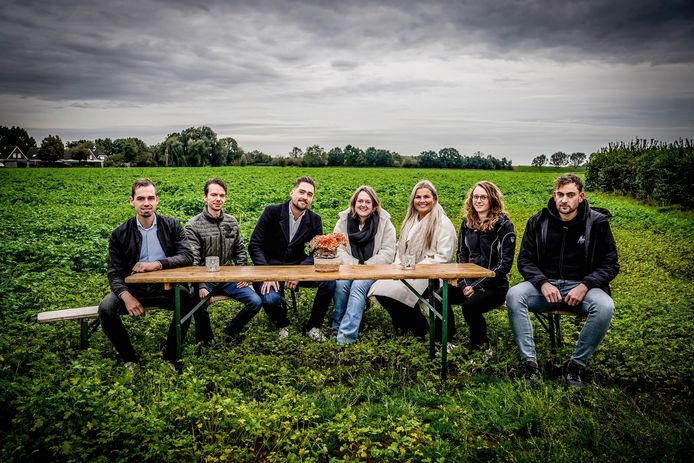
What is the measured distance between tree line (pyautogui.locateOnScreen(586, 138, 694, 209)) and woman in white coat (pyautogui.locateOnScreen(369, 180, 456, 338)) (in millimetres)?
16067

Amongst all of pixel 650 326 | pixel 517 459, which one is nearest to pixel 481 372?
pixel 517 459

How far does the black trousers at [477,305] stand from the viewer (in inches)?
A: 205

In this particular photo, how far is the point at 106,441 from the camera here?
10.6 feet

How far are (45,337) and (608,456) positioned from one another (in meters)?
5.79

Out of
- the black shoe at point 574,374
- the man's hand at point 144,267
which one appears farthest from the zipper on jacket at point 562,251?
the man's hand at point 144,267

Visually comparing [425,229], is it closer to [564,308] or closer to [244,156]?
[564,308]

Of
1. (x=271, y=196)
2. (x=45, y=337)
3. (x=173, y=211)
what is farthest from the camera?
(x=271, y=196)

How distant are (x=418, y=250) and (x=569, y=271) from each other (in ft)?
5.74

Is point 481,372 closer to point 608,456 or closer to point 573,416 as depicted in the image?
point 573,416

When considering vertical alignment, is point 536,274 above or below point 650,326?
above

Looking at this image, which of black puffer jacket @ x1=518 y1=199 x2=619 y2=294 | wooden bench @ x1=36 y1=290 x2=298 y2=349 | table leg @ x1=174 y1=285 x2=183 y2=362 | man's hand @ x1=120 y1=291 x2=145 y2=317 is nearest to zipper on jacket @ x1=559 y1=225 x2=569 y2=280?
black puffer jacket @ x1=518 y1=199 x2=619 y2=294

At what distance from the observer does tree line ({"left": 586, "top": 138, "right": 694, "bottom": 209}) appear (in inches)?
706

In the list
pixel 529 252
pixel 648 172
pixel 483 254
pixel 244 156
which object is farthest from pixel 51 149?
pixel 529 252

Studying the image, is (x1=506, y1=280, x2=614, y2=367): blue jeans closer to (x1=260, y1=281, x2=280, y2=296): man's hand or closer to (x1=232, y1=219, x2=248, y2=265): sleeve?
(x1=260, y1=281, x2=280, y2=296): man's hand
